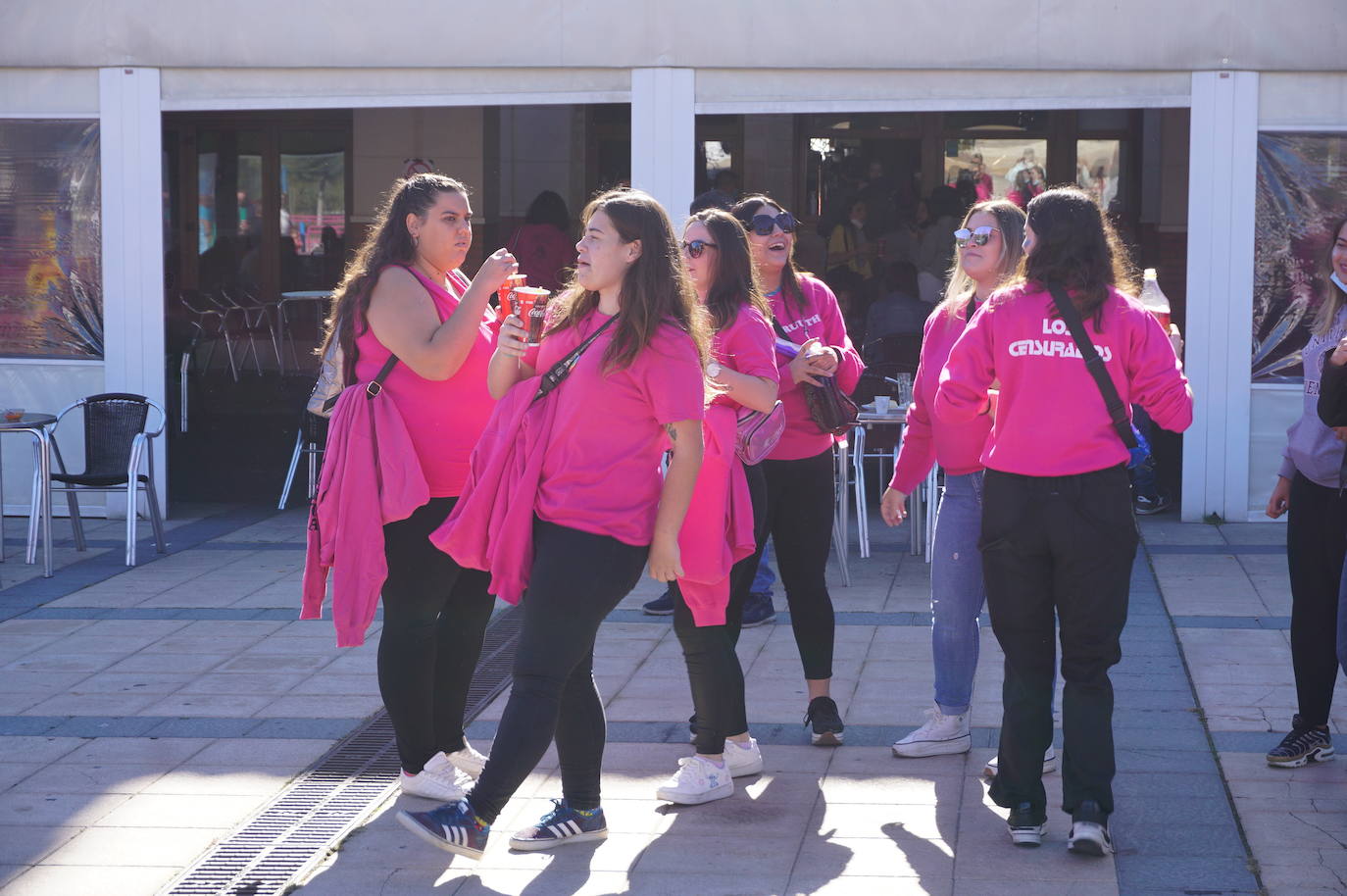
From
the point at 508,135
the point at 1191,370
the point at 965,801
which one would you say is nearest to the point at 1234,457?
the point at 1191,370

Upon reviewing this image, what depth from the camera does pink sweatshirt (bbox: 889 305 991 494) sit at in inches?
181

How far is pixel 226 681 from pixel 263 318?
9836mm

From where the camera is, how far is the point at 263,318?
15.3 meters

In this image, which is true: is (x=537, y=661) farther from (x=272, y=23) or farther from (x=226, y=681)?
(x=272, y=23)

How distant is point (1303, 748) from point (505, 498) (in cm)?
250

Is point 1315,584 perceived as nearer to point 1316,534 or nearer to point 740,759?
point 1316,534

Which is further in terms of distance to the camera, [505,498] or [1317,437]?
[1317,437]

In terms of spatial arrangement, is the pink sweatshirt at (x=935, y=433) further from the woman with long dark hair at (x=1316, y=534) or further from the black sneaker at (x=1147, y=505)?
the black sneaker at (x=1147, y=505)

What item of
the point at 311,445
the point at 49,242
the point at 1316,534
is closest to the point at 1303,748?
the point at 1316,534

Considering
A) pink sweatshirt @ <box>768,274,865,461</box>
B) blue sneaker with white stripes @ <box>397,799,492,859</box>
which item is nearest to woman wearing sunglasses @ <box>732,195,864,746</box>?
pink sweatshirt @ <box>768,274,865,461</box>

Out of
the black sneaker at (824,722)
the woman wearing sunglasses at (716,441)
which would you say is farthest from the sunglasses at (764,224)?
the black sneaker at (824,722)

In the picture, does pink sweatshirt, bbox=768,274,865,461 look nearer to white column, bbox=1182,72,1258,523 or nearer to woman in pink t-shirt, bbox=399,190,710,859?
woman in pink t-shirt, bbox=399,190,710,859

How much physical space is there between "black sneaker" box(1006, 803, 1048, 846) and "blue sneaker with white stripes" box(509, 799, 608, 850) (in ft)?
3.43

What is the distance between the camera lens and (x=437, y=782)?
445 cm
